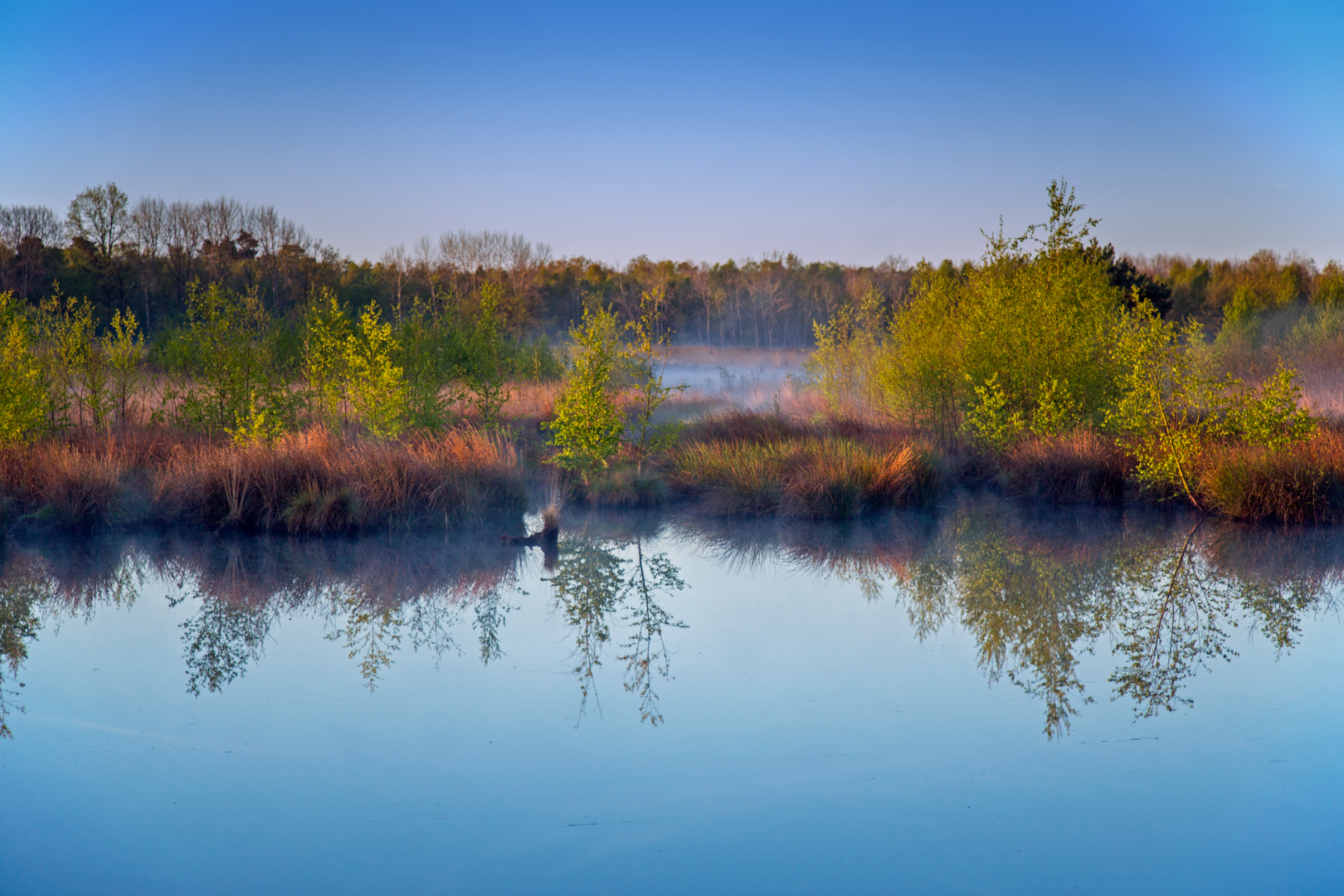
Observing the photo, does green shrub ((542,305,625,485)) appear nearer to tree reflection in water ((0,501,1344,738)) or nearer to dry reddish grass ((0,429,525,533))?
dry reddish grass ((0,429,525,533))

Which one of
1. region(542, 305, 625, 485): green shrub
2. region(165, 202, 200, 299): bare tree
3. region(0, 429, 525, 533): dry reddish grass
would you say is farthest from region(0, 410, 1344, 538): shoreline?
region(165, 202, 200, 299): bare tree

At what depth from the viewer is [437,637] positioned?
609 cm

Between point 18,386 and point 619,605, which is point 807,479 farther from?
point 18,386

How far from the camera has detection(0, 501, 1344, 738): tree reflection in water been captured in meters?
5.68

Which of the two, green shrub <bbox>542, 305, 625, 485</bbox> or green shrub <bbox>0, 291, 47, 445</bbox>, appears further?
green shrub <bbox>542, 305, 625, 485</bbox>

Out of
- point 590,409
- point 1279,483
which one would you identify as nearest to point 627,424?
point 590,409

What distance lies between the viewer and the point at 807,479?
10.8m

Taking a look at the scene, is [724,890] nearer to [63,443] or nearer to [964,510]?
[964,510]

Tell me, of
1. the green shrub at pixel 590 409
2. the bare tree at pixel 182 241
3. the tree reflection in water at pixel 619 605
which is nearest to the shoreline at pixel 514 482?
the green shrub at pixel 590 409

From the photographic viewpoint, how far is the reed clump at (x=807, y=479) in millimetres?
10648

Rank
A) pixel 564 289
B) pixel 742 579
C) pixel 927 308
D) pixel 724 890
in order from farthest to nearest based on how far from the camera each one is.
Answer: pixel 564 289, pixel 927 308, pixel 742 579, pixel 724 890

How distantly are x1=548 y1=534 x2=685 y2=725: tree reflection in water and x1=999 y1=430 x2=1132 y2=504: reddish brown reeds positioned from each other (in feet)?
17.6

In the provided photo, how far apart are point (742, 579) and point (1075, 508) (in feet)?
18.0

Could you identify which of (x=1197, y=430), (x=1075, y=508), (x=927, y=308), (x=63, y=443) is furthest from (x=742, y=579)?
(x=927, y=308)
